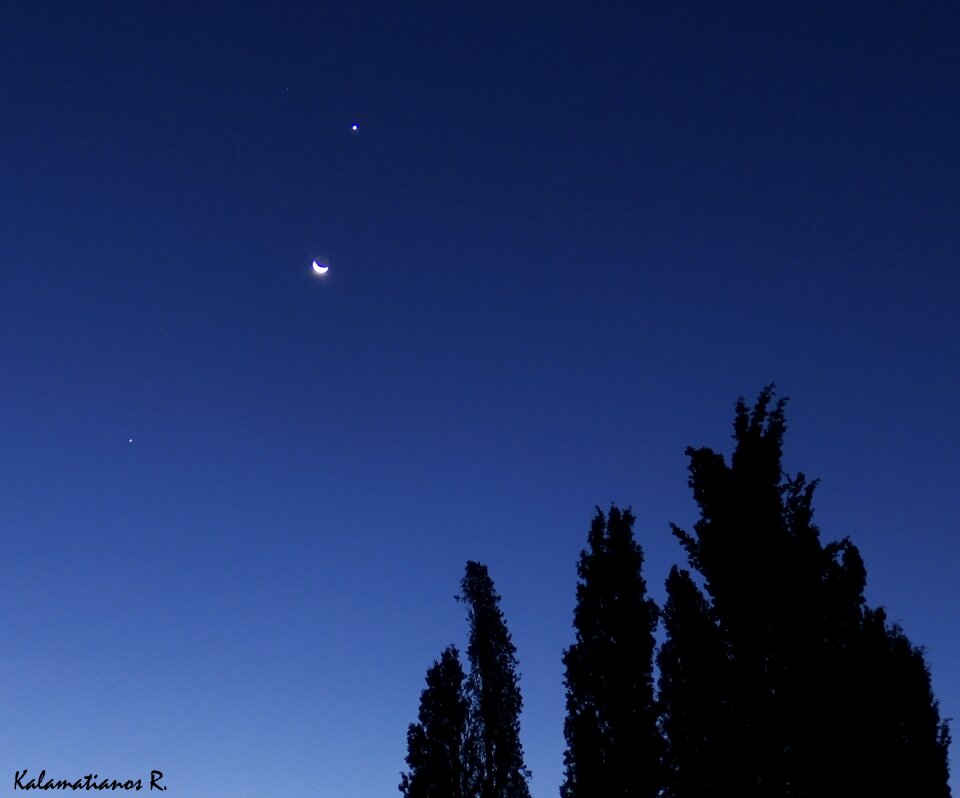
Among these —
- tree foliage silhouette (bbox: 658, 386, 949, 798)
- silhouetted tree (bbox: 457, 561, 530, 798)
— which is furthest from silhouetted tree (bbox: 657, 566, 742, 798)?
silhouetted tree (bbox: 457, 561, 530, 798)

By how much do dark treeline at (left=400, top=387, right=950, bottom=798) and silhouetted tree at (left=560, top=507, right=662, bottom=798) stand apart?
41mm

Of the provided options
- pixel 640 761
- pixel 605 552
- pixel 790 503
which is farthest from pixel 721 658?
pixel 605 552

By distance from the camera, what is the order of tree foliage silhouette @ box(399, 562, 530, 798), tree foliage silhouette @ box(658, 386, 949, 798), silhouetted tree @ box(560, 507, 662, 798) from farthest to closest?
tree foliage silhouette @ box(399, 562, 530, 798) → silhouetted tree @ box(560, 507, 662, 798) → tree foliage silhouette @ box(658, 386, 949, 798)

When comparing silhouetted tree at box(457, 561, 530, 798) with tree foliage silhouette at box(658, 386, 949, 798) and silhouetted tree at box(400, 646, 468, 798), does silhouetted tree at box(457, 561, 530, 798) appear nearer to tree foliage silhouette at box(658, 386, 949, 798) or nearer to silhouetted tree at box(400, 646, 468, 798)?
silhouetted tree at box(400, 646, 468, 798)

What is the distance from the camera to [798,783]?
14508 mm

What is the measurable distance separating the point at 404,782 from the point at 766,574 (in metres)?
20.6

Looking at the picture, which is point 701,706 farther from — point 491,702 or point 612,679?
point 491,702

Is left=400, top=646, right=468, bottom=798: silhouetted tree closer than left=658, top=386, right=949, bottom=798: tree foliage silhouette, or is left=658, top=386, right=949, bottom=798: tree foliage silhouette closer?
left=658, top=386, right=949, bottom=798: tree foliage silhouette

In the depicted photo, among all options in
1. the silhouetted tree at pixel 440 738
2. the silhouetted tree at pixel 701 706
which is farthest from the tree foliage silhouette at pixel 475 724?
the silhouetted tree at pixel 701 706

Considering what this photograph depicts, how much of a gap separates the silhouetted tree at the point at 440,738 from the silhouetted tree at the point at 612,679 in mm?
8306

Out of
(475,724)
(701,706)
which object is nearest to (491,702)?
(475,724)

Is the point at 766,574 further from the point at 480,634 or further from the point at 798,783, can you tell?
A: the point at 480,634

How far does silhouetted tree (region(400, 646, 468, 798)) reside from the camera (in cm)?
2966

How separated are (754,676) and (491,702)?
1729cm
